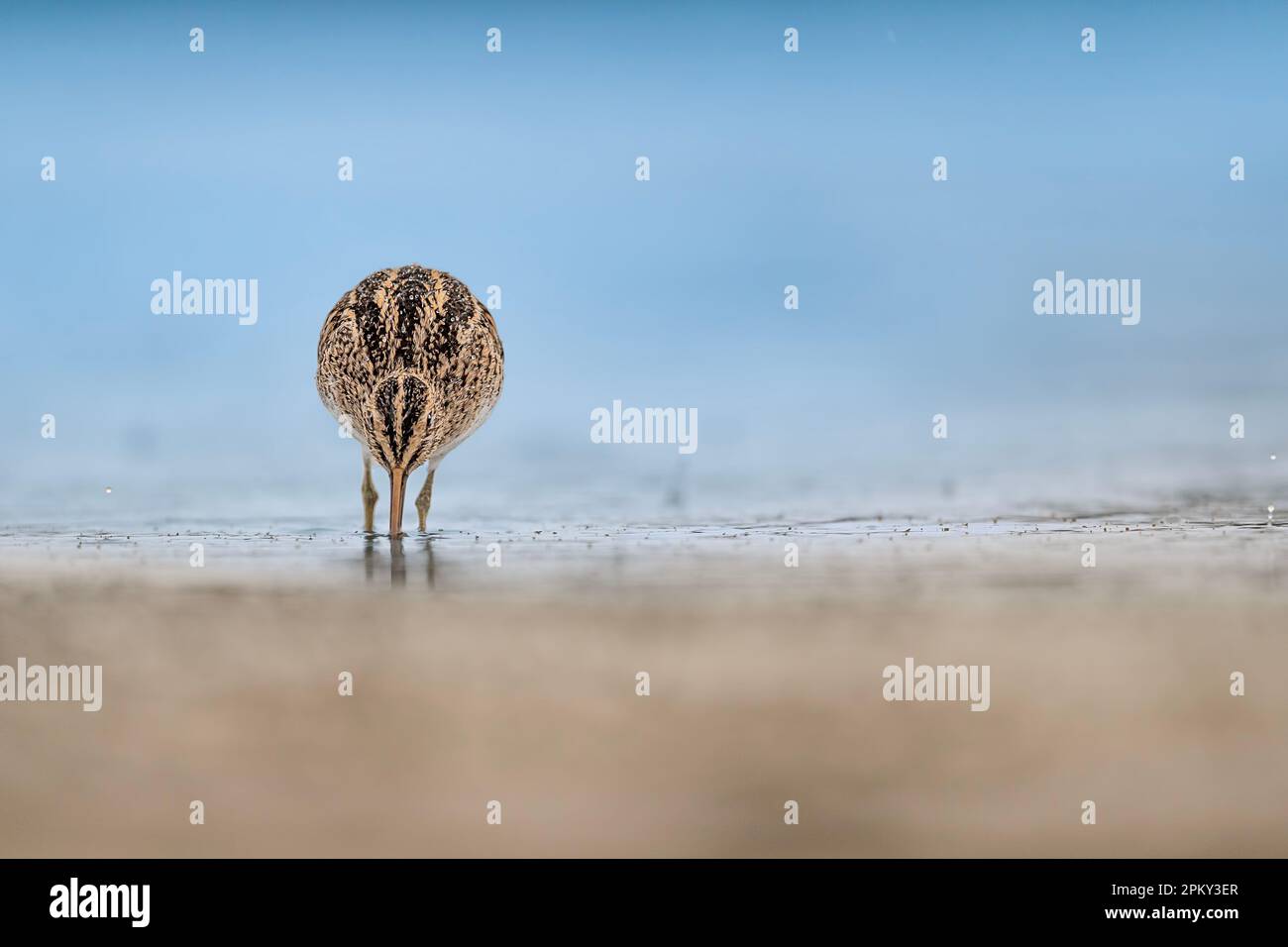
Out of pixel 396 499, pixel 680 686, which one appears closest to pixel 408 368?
pixel 396 499

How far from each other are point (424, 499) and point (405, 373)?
1.41m

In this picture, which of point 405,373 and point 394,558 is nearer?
point 394,558

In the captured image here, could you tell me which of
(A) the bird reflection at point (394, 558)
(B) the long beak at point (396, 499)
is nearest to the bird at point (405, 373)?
(B) the long beak at point (396, 499)

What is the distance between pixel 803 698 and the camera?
501 centimetres

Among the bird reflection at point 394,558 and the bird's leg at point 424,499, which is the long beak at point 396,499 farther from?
the bird's leg at point 424,499

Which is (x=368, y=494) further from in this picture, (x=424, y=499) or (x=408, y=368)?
(x=408, y=368)

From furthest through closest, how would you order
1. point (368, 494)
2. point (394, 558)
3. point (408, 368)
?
point (368, 494) < point (408, 368) < point (394, 558)

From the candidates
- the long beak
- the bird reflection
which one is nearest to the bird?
the long beak

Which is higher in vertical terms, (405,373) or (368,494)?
(405,373)

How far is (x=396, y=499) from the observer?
9438mm

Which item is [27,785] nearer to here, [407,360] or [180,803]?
[180,803]

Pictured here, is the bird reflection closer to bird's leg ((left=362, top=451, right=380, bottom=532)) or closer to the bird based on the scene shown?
the bird

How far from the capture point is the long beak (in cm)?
940

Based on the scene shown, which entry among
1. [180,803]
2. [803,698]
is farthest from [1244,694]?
[180,803]
